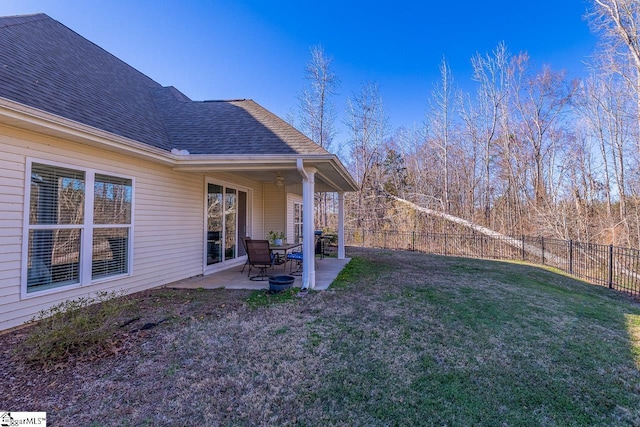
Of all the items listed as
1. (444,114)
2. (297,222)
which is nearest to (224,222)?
(297,222)

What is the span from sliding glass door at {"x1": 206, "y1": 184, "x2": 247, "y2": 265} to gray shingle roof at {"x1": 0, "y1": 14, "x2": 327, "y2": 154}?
151 centimetres

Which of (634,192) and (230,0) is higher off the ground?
(230,0)

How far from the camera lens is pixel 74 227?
422 cm

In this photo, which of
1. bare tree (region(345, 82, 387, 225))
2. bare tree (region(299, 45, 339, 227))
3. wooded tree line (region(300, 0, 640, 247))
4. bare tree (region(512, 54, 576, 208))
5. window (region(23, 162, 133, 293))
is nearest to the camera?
window (region(23, 162, 133, 293))

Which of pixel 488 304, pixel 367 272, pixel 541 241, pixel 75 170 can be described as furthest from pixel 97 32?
pixel 541 241

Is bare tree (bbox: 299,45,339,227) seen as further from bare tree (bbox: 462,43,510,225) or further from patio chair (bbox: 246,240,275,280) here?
patio chair (bbox: 246,240,275,280)

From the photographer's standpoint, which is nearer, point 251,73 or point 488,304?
point 488,304

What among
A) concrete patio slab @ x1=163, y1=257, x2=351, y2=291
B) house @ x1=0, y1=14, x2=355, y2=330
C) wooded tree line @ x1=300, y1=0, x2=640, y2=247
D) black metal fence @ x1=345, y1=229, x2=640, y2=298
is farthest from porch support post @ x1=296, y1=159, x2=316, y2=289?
black metal fence @ x1=345, y1=229, x2=640, y2=298

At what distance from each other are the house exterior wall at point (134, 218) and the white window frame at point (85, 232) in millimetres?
30

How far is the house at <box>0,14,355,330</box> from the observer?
3.64 metres

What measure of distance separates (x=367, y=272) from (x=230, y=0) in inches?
340

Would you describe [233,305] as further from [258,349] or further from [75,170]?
[75,170]

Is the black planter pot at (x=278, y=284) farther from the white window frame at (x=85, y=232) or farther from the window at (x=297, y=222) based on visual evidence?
the window at (x=297, y=222)

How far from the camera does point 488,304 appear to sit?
4887 millimetres
